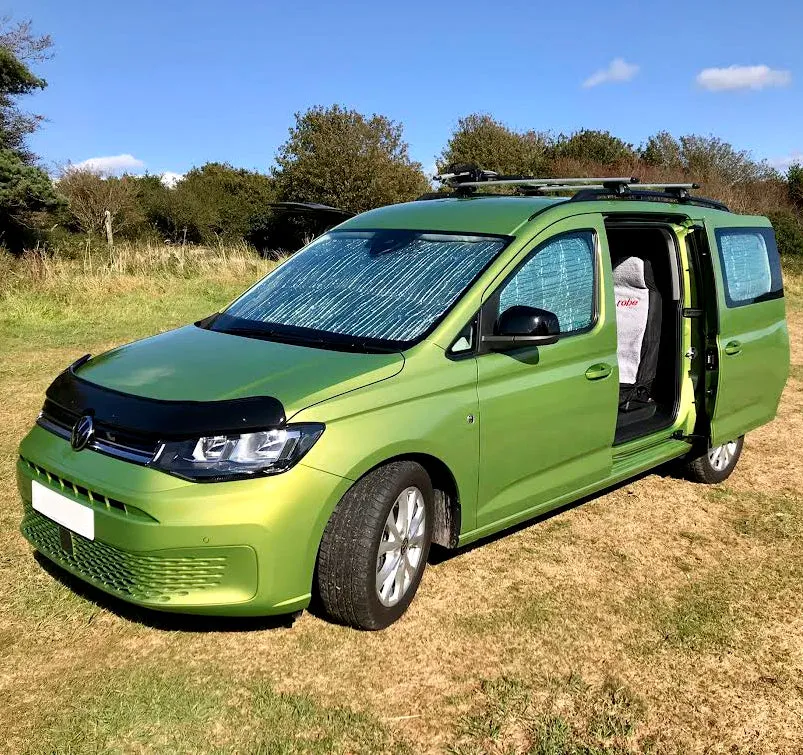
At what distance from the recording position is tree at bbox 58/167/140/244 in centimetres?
3891

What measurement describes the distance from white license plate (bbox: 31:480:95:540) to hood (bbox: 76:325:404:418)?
18.7 inches

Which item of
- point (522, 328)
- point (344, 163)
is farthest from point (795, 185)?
point (522, 328)

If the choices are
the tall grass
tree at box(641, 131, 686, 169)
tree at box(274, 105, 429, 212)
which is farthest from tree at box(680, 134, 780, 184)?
the tall grass

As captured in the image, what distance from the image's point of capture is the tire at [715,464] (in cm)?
520

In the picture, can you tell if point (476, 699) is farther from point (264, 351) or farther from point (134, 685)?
point (264, 351)

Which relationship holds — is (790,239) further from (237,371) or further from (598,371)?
(237,371)

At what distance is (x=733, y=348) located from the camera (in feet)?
15.9

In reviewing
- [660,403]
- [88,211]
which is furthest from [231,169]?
[660,403]

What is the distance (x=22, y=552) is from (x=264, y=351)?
179cm

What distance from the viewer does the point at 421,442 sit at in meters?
3.06

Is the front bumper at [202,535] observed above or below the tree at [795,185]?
below

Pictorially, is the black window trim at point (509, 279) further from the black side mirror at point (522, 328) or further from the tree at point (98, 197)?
the tree at point (98, 197)

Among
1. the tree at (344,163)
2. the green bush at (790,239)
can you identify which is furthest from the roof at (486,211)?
the tree at (344,163)

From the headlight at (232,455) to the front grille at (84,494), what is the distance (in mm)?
177
